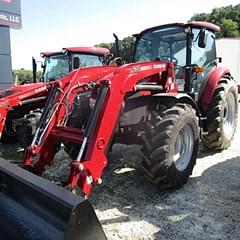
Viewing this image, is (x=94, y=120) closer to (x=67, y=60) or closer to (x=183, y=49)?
(x=183, y=49)

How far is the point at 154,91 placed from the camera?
464 centimetres

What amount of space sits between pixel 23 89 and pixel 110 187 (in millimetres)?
2621

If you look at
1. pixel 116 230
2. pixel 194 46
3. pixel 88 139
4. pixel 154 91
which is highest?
pixel 194 46

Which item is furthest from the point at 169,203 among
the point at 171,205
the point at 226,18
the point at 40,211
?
the point at 226,18

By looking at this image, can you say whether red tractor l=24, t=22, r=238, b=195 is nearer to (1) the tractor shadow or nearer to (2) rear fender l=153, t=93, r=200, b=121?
(2) rear fender l=153, t=93, r=200, b=121

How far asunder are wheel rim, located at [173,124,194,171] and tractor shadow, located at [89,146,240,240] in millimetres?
318

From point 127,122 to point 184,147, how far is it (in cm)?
88

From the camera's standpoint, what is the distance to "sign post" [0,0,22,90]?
1186 cm

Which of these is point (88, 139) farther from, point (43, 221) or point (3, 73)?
point (3, 73)

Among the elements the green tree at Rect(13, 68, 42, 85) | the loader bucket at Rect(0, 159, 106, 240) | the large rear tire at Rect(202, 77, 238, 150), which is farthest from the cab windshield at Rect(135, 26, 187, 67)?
the green tree at Rect(13, 68, 42, 85)

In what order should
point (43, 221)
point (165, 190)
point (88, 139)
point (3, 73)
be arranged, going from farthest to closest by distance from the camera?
point (3, 73)
point (165, 190)
point (88, 139)
point (43, 221)

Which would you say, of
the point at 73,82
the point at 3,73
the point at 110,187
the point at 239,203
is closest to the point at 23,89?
the point at 73,82

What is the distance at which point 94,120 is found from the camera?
11.3ft

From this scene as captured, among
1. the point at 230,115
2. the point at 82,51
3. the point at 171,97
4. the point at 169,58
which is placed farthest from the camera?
the point at 82,51
